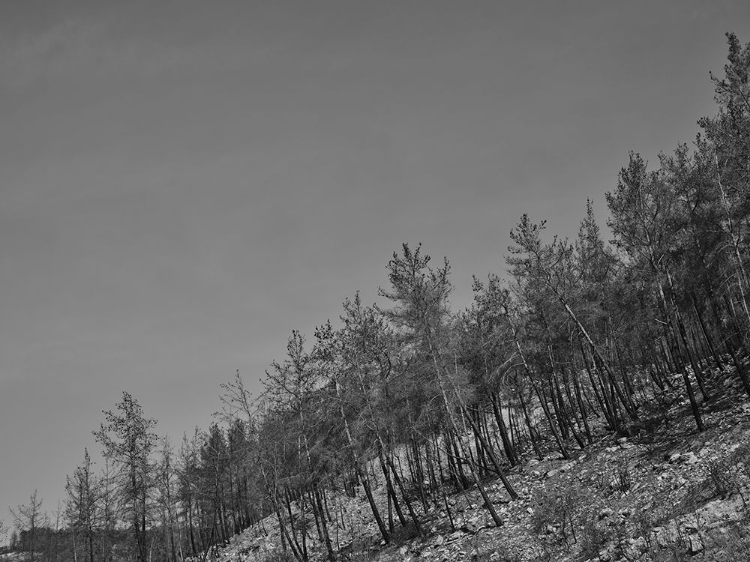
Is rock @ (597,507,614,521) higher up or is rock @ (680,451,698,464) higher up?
rock @ (680,451,698,464)

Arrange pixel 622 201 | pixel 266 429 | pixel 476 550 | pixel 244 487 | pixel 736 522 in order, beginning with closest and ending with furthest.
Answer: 1. pixel 736 522
2. pixel 476 550
3. pixel 622 201
4. pixel 266 429
5. pixel 244 487

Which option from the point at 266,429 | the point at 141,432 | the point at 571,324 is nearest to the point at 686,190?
the point at 571,324

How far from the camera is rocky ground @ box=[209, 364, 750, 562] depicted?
1307 centimetres

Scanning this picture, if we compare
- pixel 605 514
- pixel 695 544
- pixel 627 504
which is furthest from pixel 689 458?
pixel 695 544

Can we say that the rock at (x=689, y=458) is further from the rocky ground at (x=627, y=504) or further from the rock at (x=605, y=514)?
the rock at (x=605, y=514)

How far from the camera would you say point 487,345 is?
3138 centimetres

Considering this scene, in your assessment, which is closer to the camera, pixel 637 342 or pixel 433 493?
pixel 433 493

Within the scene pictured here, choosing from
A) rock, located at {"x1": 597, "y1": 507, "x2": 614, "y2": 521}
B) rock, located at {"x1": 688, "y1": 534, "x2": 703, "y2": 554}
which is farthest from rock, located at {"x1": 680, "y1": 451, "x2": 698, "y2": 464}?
rock, located at {"x1": 688, "y1": 534, "x2": 703, "y2": 554}

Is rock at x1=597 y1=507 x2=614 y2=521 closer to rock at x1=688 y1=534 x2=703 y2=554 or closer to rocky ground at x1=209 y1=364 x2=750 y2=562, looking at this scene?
rocky ground at x1=209 y1=364 x2=750 y2=562

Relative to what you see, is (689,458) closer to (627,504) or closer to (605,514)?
(627,504)

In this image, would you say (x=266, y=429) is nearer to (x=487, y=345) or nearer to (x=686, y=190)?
(x=487, y=345)

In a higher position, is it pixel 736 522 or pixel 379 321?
pixel 379 321

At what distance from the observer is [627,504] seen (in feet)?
55.8

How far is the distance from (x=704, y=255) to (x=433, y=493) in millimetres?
23111
